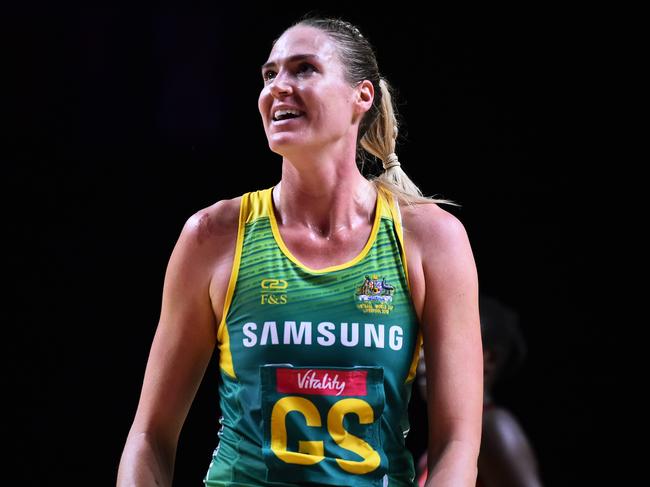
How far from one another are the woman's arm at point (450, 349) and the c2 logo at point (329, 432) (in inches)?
4.3

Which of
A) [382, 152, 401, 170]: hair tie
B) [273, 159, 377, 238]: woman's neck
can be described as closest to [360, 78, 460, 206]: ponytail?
[382, 152, 401, 170]: hair tie

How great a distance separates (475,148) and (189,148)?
36.1 inches

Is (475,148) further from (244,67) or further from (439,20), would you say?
(244,67)

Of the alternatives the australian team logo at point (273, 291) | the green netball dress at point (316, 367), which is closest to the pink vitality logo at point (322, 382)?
the green netball dress at point (316, 367)

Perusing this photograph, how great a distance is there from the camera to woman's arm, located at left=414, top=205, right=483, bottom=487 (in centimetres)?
152

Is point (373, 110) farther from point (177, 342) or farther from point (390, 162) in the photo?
point (177, 342)

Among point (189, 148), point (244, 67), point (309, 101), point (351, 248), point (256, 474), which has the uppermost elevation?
point (244, 67)

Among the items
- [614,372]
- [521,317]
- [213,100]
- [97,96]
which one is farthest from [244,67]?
[614,372]

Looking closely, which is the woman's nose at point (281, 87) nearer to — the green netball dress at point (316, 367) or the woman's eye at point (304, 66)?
the woman's eye at point (304, 66)

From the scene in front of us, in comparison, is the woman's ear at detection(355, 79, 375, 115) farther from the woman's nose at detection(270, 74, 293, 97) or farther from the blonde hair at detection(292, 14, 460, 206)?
the woman's nose at detection(270, 74, 293, 97)

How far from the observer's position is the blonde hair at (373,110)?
1644 mm

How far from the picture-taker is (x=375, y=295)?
5.00ft

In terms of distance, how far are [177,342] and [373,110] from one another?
535 mm

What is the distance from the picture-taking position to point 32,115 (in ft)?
9.76
